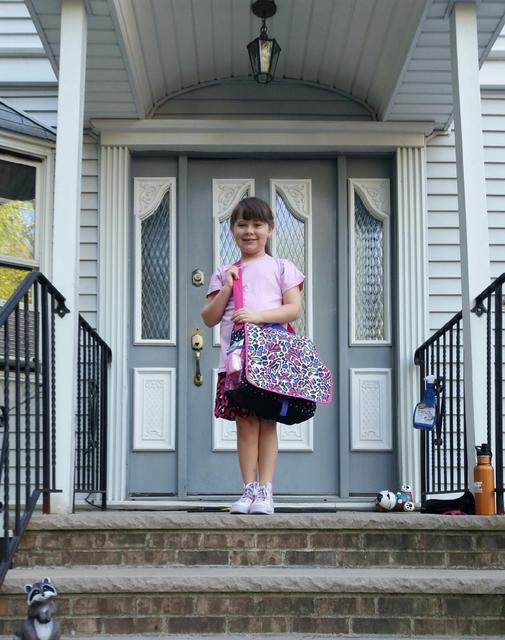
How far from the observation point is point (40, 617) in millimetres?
2617

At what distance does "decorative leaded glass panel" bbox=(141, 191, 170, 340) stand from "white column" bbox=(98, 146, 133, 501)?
14 centimetres

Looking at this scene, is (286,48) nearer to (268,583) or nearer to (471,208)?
(471,208)

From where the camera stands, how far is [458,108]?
4398 millimetres

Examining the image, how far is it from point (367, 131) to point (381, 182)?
324 millimetres

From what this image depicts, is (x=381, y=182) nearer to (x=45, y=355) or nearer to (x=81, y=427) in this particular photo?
(x=81, y=427)

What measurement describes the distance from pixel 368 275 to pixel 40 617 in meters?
3.52

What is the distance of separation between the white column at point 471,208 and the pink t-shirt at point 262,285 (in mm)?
784

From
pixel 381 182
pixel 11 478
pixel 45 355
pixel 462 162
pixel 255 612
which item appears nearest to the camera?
pixel 255 612

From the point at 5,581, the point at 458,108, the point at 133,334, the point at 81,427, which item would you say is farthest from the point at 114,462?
the point at 458,108

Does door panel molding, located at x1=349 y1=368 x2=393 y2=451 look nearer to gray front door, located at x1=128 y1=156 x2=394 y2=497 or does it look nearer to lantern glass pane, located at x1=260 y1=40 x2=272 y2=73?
gray front door, located at x1=128 y1=156 x2=394 y2=497

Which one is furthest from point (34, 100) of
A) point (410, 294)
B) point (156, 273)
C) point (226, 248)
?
point (410, 294)

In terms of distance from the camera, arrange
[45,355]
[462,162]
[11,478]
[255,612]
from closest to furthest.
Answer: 1. [255,612]
2. [45,355]
3. [462,162]
4. [11,478]

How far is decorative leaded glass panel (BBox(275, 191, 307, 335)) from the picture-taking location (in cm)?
576

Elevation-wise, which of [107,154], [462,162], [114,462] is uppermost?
[107,154]
